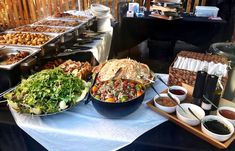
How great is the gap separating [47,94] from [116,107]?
315 mm

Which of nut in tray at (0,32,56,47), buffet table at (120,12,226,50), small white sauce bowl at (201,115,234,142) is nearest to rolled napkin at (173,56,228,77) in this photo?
small white sauce bowl at (201,115,234,142)

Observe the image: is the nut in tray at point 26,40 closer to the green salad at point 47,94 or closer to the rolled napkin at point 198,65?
the green salad at point 47,94

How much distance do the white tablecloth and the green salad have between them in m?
0.05

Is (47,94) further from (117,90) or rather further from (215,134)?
(215,134)

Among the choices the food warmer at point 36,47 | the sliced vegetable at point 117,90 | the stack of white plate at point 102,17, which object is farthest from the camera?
the stack of white plate at point 102,17

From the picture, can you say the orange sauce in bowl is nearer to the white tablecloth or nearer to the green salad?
the white tablecloth

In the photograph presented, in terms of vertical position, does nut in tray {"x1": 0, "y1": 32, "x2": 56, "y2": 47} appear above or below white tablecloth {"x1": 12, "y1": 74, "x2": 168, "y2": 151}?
above

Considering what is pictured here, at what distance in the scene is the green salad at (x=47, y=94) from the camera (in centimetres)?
88

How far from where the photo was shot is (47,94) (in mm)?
917

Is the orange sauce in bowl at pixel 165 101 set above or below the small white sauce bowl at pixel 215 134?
above

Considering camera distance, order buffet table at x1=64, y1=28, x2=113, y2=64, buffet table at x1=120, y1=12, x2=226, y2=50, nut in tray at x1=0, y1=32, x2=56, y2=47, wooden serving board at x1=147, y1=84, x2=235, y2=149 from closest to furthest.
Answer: wooden serving board at x1=147, y1=84, x2=235, y2=149
nut in tray at x1=0, y1=32, x2=56, y2=47
buffet table at x1=64, y1=28, x2=113, y2=64
buffet table at x1=120, y1=12, x2=226, y2=50

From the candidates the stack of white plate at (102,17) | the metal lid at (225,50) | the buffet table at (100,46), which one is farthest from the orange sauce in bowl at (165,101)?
the stack of white plate at (102,17)

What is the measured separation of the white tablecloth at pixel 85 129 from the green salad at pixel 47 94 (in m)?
0.05

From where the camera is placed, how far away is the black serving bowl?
0.83 metres
